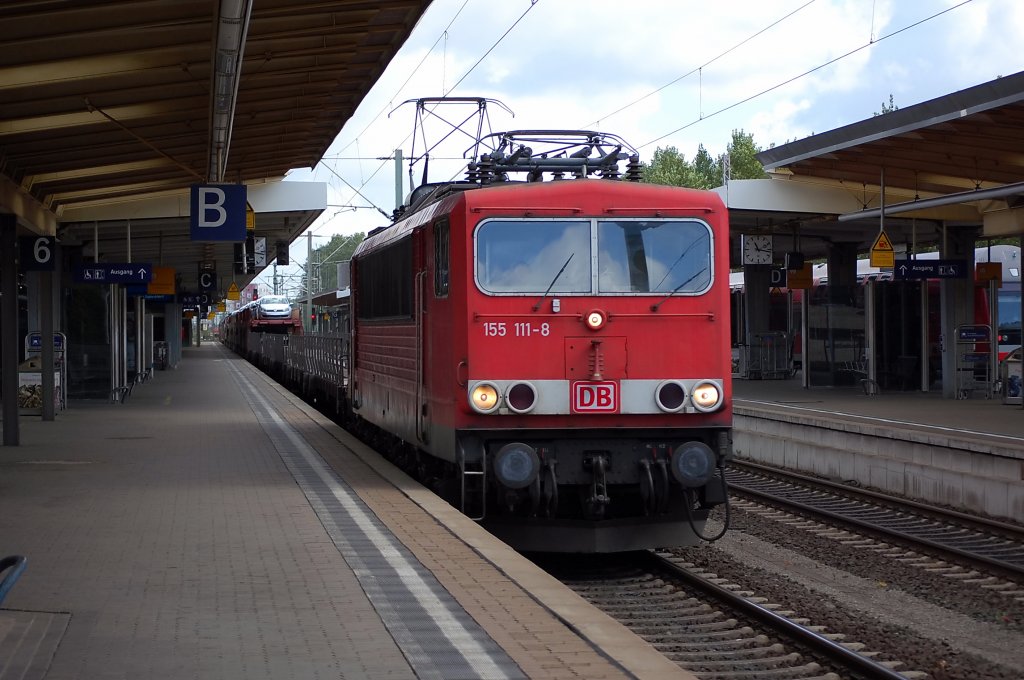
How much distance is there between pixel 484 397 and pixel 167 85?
6015mm

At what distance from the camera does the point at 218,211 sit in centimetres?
1600

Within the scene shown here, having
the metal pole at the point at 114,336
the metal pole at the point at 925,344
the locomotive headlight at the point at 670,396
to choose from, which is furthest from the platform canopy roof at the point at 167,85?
the metal pole at the point at 925,344

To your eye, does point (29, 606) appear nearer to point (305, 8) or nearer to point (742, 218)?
point (305, 8)

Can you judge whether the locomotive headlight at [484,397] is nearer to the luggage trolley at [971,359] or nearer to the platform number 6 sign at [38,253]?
the platform number 6 sign at [38,253]

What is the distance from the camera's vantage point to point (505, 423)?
9.34 m

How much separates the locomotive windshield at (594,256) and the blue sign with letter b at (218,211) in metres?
7.05

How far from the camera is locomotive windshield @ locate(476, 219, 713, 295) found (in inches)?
378

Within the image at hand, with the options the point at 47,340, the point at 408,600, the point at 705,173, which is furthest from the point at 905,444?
the point at 705,173

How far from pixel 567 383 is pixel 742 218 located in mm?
19801

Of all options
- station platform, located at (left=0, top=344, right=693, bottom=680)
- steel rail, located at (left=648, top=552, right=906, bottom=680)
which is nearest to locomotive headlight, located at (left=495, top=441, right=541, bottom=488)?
station platform, located at (left=0, top=344, right=693, bottom=680)

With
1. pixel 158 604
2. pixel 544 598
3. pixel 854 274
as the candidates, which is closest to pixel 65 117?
pixel 158 604

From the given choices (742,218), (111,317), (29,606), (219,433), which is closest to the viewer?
(29,606)

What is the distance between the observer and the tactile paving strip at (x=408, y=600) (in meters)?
5.54

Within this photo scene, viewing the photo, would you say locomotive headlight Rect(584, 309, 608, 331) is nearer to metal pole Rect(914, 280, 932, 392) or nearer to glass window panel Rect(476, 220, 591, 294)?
glass window panel Rect(476, 220, 591, 294)
